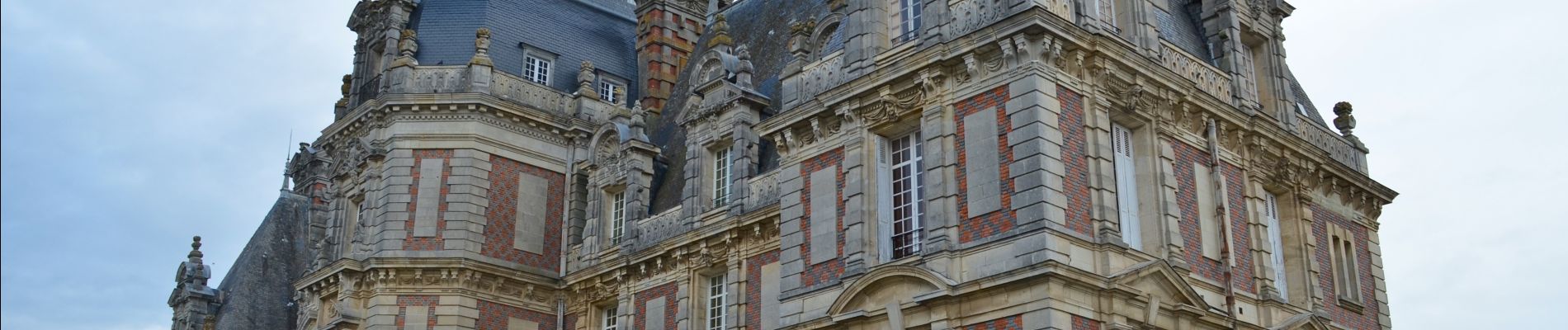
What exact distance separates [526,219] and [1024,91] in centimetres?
1259

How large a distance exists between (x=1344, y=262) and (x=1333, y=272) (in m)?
0.62

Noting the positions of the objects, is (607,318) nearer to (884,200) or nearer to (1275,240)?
(884,200)

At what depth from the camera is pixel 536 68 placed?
29.3m

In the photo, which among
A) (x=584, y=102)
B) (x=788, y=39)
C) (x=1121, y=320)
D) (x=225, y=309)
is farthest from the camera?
(x=225, y=309)

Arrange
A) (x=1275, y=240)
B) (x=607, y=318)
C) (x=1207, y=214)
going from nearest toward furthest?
(x=1207, y=214) → (x=1275, y=240) → (x=607, y=318)

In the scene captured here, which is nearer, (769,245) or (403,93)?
(769,245)

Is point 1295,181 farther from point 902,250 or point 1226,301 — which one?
point 902,250

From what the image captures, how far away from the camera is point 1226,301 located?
723 inches

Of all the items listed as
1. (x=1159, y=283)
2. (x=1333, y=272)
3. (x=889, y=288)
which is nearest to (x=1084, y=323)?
(x=1159, y=283)

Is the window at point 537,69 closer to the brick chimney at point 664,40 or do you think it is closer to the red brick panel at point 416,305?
the brick chimney at point 664,40

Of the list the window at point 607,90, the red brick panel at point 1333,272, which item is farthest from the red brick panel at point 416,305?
the red brick panel at point 1333,272

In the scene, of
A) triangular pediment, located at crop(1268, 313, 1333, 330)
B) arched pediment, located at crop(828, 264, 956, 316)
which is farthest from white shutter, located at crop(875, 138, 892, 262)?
triangular pediment, located at crop(1268, 313, 1333, 330)

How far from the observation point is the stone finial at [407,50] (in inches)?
1091

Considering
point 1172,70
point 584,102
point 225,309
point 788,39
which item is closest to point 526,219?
point 584,102
